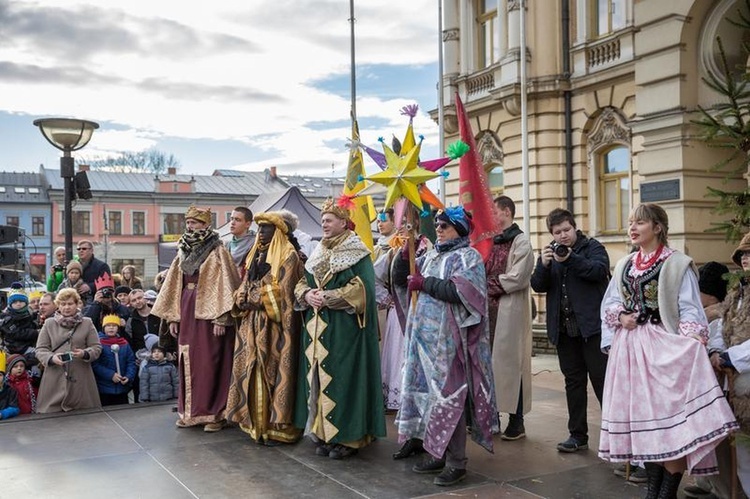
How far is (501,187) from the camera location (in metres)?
19.3

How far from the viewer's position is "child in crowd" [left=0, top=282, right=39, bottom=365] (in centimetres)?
815

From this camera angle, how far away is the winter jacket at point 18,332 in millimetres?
8148

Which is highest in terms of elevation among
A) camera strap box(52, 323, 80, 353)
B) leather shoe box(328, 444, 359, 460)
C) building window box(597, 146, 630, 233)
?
building window box(597, 146, 630, 233)

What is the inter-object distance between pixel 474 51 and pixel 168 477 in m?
16.4

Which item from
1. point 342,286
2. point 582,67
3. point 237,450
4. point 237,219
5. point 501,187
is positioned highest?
point 582,67

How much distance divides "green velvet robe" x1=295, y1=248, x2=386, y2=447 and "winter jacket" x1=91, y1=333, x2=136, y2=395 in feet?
9.04

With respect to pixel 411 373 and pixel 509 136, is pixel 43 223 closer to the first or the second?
pixel 509 136

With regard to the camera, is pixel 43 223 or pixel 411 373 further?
pixel 43 223

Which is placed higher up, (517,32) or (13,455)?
(517,32)

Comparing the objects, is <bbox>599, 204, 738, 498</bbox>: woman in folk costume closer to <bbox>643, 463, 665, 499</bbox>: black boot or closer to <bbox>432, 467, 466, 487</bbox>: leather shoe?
<bbox>643, 463, 665, 499</bbox>: black boot

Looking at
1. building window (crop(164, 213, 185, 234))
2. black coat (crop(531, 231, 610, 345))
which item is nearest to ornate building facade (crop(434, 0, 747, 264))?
black coat (crop(531, 231, 610, 345))

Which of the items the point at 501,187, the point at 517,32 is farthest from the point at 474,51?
the point at 501,187

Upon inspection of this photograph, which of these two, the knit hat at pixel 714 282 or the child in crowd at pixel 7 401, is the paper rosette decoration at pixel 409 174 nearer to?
the knit hat at pixel 714 282

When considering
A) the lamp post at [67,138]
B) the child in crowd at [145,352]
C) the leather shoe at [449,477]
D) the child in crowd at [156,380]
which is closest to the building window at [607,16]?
the lamp post at [67,138]
